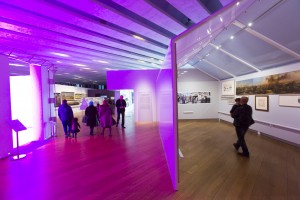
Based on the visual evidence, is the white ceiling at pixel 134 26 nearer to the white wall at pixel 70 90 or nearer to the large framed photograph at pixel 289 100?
the large framed photograph at pixel 289 100

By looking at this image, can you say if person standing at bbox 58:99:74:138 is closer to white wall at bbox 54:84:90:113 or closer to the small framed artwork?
the small framed artwork

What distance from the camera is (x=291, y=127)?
242 inches

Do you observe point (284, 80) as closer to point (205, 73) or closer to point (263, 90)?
point (263, 90)

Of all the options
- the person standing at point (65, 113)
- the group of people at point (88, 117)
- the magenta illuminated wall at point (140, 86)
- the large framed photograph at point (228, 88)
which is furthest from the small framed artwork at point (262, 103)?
the person standing at point (65, 113)

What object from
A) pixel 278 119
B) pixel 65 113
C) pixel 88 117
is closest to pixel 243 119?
pixel 278 119

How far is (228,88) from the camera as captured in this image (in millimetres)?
11156

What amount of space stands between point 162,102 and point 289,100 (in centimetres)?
A: 456

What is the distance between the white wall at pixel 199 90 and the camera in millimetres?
12969

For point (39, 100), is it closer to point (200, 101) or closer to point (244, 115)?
point (244, 115)

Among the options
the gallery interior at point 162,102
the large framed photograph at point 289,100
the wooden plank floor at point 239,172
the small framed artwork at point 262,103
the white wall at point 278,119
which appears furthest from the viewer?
the small framed artwork at point 262,103

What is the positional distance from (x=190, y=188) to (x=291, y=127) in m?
5.07

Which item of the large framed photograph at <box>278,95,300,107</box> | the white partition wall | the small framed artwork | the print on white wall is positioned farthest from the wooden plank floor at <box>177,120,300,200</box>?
the print on white wall

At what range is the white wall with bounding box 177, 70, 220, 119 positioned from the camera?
1297 cm

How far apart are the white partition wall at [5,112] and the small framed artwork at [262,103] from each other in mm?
9870
